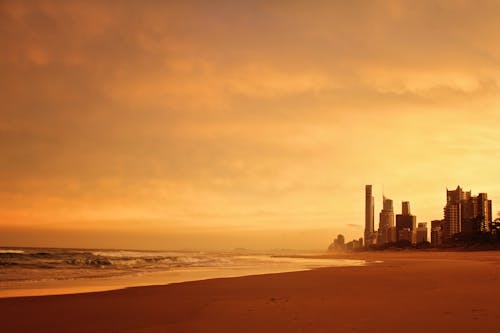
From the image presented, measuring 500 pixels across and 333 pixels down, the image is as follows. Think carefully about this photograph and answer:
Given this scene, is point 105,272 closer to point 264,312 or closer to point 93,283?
point 93,283

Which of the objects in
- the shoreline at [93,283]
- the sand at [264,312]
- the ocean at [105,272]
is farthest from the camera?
the ocean at [105,272]

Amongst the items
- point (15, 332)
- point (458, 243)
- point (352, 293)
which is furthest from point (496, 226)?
point (15, 332)

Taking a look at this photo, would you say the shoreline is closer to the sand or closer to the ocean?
the ocean

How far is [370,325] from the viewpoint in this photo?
8180 millimetres

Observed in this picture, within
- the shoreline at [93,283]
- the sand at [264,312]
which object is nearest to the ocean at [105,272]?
the shoreline at [93,283]

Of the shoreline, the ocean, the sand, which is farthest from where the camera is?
the ocean

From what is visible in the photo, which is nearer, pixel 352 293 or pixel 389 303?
pixel 389 303

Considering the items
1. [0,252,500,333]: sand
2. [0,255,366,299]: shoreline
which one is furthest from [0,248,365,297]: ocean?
[0,252,500,333]: sand

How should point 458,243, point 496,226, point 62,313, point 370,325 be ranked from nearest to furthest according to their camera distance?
point 370,325 < point 62,313 < point 496,226 < point 458,243

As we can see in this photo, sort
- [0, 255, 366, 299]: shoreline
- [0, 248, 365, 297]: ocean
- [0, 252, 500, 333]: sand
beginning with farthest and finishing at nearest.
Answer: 1. [0, 248, 365, 297]: ocean
2. [0, 255, 366, 299]: shoreline
3. [0, 252, 500, 333]: sand

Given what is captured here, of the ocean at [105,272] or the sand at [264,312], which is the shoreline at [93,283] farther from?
the sand at [264,312]

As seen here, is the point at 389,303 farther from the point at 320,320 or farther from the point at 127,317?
the point at 127,317

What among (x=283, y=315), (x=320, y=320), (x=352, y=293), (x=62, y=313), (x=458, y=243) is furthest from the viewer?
(x=458, y=243)

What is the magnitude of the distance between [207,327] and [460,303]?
6015 mm
